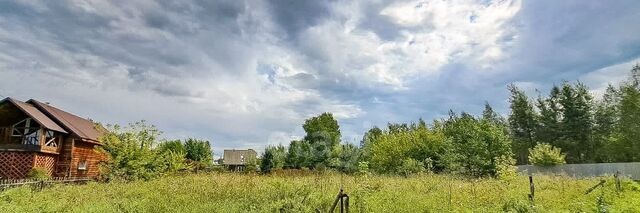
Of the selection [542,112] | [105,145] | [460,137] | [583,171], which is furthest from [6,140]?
[542,112]

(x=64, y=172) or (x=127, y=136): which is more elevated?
(x=127, y=136)

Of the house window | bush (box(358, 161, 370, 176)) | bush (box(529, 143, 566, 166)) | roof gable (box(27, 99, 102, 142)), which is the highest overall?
roof gable (box(27, 99, 102, 142))

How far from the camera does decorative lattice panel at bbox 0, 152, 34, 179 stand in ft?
78.4

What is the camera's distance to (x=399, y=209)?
9516mm

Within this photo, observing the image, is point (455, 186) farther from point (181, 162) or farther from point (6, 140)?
point (6, 140)

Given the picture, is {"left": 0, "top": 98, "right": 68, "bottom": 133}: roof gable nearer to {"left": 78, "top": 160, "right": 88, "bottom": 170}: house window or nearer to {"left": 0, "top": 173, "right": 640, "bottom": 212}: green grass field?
{"left": 78, "top": 160, "right": 88, "bottom": 170}: house window

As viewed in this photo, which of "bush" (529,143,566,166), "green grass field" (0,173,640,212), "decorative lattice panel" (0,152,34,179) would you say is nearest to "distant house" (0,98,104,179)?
"decorative lattice panel" (0,152,34,179)

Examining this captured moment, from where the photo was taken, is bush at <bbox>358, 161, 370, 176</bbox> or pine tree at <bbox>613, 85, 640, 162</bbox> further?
pine tree at <bbox>613, 85, 640, 162</bbox>

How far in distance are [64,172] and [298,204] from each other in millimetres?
23690

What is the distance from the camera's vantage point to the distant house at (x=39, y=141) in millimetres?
23953

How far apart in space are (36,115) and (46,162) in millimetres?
3127

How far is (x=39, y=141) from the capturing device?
24094 mm

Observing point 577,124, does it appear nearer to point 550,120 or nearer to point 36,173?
A: point 550,120

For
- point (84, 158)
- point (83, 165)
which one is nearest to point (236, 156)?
point (84, 158)
